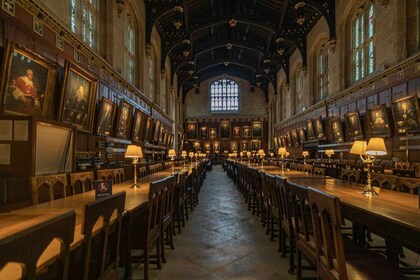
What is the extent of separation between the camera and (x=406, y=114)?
26.6 ft

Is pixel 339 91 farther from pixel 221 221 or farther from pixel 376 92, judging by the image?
pixel 221 221

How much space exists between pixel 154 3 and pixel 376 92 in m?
9.80

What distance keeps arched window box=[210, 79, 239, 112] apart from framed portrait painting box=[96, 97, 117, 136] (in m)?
22.4

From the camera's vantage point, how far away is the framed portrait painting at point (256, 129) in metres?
29.8

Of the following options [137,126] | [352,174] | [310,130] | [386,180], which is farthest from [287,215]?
[310,130]

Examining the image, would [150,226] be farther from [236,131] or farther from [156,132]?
[236,131]

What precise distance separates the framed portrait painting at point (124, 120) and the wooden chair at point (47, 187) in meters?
5.81

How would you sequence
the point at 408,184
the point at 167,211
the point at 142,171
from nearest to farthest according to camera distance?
the point at 408,184 → the point at 167,211 → the point at 142,171

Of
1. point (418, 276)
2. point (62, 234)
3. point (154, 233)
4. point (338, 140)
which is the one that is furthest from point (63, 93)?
point (338, 140)

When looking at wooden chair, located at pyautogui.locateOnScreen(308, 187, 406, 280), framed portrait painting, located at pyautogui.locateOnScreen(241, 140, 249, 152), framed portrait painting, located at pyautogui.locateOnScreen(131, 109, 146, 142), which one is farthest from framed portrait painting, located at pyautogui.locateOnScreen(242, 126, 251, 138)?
wooden chair, located at pyautogui.locateOnScreen(308, 187, 406, 280)

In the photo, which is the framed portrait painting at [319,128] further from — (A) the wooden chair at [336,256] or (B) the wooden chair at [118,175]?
(A) the wooden chair at [336,256]

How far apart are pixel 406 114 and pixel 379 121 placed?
52.2 inches

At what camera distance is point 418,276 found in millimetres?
3152

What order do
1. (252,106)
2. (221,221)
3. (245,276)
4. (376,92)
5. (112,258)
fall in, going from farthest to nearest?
(252,106) < (376,92) < (221,221) < (245,276) < (112,258)
